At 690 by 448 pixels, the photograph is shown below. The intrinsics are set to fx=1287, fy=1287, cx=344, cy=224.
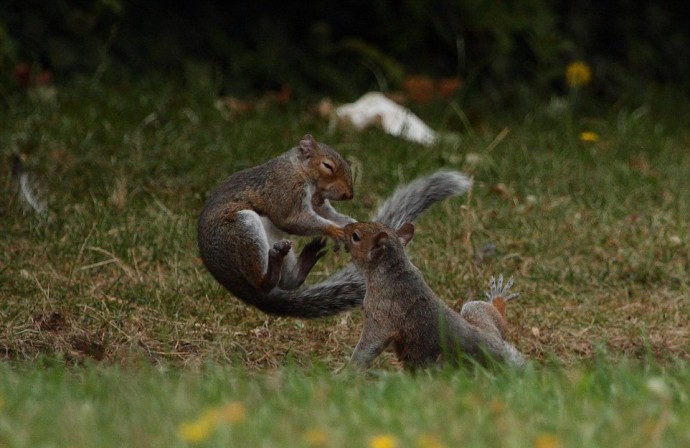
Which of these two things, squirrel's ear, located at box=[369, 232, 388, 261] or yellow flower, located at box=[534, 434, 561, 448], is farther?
squirrel's ear, located at box=[369, 232, 388, 261]

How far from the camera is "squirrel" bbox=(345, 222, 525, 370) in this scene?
4.49 m

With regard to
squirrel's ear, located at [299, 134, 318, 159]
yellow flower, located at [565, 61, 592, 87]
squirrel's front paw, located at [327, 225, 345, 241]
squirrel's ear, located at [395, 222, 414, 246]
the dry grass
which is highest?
squirrel's ear, located at [299, 134, 318, 159]

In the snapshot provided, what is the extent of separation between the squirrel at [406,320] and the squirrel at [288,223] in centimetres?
38

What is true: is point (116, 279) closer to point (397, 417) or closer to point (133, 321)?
point (133, 321)

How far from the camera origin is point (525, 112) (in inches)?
413

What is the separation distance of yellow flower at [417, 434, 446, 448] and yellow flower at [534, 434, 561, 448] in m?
0.21

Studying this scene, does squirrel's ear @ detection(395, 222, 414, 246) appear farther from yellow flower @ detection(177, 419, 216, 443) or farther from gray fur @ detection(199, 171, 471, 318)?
yellow flower @ detection(177, 419, 216, 443)

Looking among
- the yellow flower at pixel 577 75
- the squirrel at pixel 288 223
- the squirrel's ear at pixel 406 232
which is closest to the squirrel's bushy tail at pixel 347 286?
the squirrel at pixel 288 223

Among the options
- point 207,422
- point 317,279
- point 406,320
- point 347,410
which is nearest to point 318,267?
point 317,279

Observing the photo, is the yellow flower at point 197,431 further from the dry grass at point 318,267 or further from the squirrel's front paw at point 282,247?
the squirrel's front paw at point 282,247

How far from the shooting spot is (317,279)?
6.35 m

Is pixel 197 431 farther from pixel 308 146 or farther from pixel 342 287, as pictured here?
pixel 308 146

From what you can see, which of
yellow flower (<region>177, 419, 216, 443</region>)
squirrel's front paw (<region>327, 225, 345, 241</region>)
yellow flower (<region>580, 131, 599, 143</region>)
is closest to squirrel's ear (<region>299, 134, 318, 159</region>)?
squirrel's front paw (<region>327, 225, 345, 241</region>)

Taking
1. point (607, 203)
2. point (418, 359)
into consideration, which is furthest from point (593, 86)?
point (418, 359)
